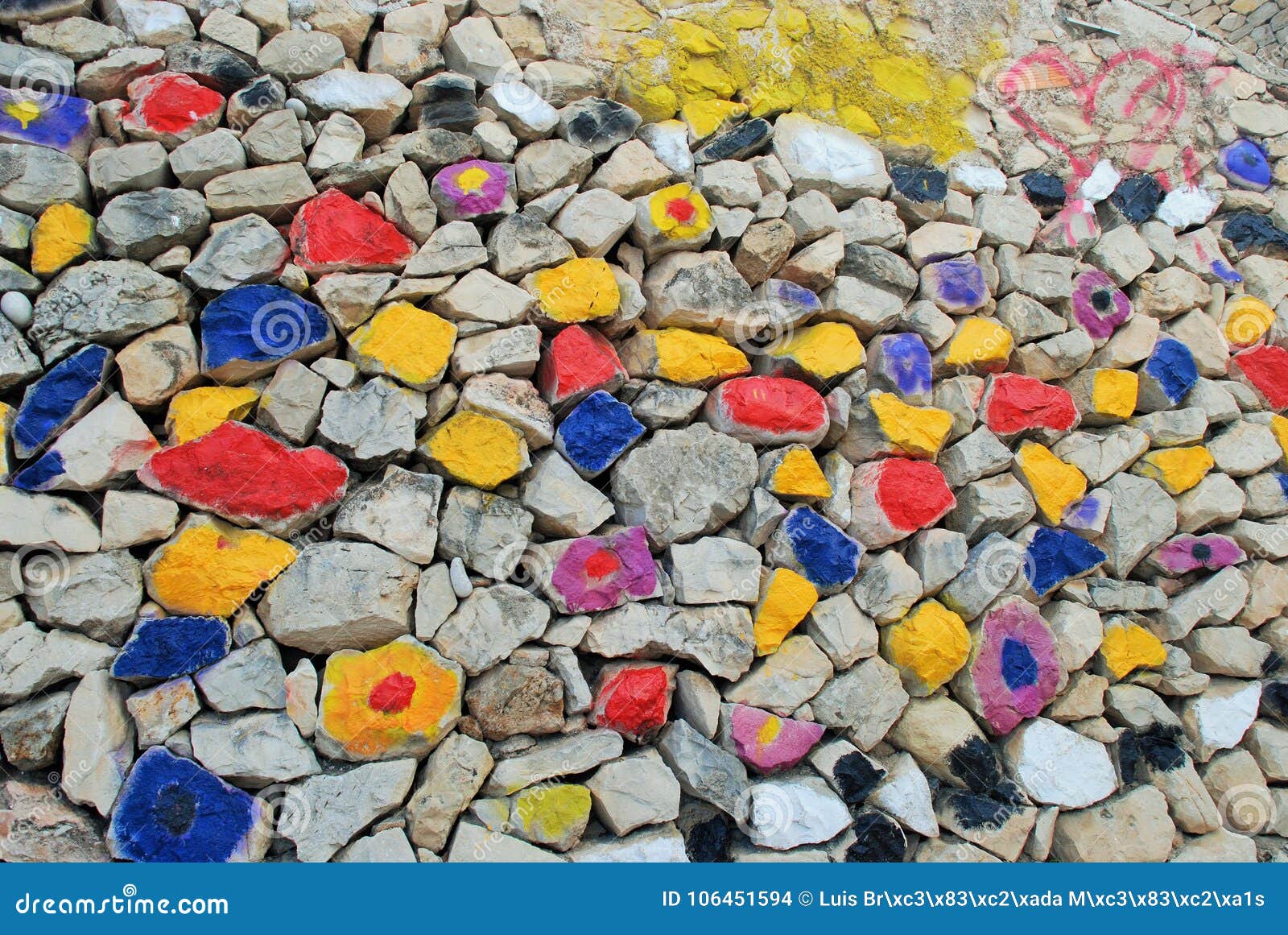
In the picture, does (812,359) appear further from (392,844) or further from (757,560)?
(392,844)

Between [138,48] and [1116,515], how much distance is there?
415cm

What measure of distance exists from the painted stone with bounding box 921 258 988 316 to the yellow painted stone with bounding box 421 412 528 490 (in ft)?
6.22

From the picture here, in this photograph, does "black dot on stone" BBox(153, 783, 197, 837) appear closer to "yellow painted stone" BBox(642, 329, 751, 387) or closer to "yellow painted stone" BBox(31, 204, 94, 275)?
"yellow painted stone" BBox(31, 204, 94, 275)

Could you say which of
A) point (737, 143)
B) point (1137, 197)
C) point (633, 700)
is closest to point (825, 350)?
point (737, 143)

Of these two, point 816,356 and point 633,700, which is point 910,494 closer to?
point 816,356

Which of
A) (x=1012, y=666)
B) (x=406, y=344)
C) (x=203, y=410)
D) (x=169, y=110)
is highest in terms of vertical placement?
(x=169, y=110)

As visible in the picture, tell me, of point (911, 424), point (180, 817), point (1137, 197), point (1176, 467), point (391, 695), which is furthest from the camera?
point (1137, 197)

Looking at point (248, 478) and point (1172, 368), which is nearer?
point (248, 478)

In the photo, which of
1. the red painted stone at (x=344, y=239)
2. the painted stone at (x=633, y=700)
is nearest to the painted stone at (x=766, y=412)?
the painted stone at (x=633, y=700)

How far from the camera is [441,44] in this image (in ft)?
12.6

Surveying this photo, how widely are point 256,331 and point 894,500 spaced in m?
2.34

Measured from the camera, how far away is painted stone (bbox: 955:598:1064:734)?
3.53m

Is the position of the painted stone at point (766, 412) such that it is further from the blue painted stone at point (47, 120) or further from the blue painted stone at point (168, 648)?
the blue painted stone at point (47, 120)

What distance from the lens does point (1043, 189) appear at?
429cm
